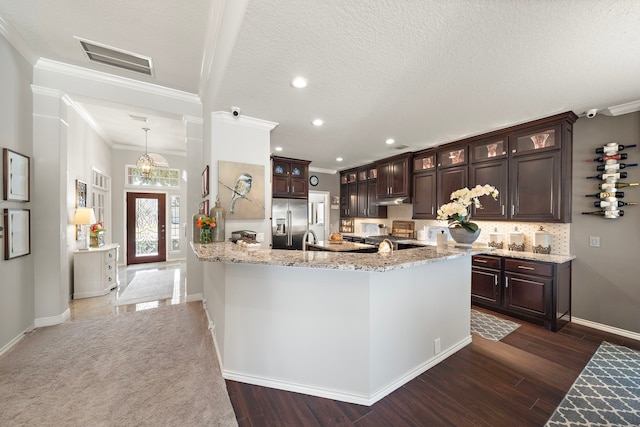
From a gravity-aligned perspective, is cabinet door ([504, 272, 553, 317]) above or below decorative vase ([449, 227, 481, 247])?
below

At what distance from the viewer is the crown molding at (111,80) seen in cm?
296

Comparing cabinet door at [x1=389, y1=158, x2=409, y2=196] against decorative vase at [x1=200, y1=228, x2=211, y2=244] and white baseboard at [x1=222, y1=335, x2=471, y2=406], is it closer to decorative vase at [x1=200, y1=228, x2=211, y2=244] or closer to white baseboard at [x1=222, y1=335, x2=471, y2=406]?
white baseboard at [x1=222, y1=335, x2=471, y2=406]

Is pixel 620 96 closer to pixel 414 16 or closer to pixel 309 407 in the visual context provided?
pixel 414 16

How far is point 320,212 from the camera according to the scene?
7.03 m

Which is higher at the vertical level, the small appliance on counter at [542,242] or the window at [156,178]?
the window at [156,178]

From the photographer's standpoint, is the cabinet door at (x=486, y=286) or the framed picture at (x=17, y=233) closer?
the framed picture at (x=17, y=233)

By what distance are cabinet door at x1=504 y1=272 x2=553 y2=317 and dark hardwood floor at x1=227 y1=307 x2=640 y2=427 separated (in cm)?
60

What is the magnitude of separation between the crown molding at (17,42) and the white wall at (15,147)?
0.04 meters

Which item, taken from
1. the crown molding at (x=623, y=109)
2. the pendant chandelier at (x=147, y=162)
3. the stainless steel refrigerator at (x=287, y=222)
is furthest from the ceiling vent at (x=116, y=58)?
the crown molding at (x=623, y=109)

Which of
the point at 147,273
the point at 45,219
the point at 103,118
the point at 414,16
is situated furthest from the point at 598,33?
the point at 147,273

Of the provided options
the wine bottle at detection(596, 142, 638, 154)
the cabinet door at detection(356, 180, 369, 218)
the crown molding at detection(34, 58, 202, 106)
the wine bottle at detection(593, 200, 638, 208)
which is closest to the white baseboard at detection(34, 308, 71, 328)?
the crown molding at detection(34, 58, 202, 106)

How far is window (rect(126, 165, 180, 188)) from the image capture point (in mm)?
6574

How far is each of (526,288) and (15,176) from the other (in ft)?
19.5

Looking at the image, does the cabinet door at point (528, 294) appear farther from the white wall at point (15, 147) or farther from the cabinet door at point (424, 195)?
the white wall at point (15, 147)
